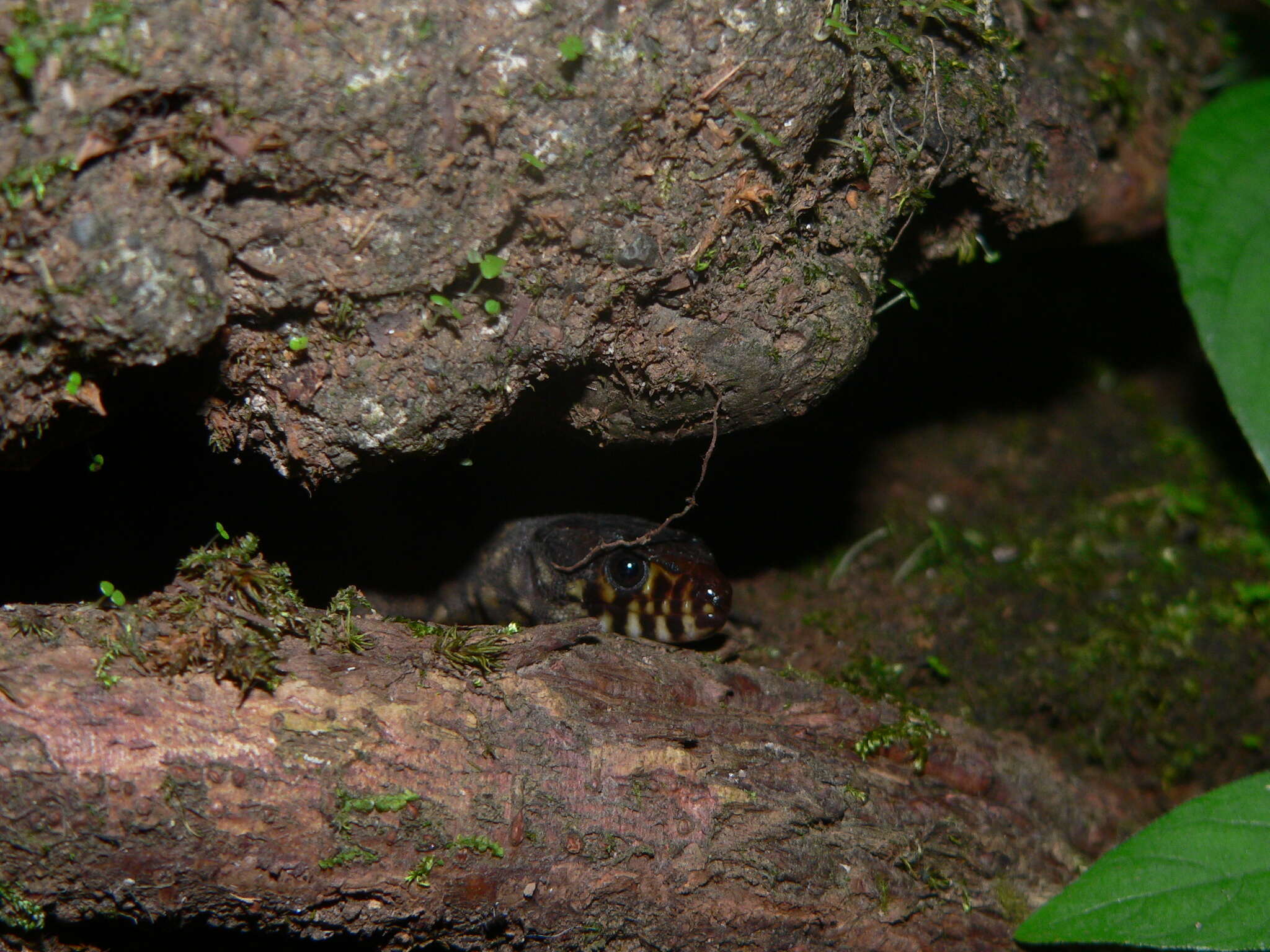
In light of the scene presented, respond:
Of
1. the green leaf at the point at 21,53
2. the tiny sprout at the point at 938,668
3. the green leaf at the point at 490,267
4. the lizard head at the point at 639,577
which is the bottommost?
the tiny sprout at the point at 938,668

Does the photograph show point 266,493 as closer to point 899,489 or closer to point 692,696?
point 692,696

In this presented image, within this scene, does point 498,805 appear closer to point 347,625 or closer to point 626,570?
point 347,625


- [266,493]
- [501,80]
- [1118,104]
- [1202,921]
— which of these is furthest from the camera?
[1118,104]

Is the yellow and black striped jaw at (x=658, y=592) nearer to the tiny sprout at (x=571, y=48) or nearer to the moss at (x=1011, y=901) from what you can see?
the moss at (x=1011, y=901)

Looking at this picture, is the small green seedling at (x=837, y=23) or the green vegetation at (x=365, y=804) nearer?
the green vegetation at (x=365, y=804)

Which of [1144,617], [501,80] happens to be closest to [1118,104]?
[1144,617]

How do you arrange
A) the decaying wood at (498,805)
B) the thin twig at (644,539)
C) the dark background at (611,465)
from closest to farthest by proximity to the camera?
the decaying wood at (498,805) < the thin twig at (644,539) < the dark background at (611,465)

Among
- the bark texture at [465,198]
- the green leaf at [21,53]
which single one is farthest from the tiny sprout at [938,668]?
the green leaf at [21,53]
